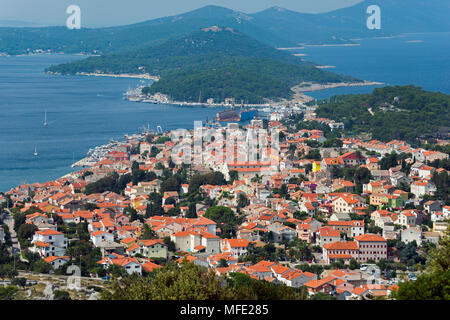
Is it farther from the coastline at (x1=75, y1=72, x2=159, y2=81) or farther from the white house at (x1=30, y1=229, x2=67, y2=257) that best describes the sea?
the white house at (x1=30, y1=229, x2=67, y2=257)

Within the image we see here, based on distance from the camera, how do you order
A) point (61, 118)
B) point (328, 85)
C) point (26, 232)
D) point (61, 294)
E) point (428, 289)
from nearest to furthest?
point (428, 289) → point (61, 294) → point (26, 232) → point (61, 118) → point (328, 85)

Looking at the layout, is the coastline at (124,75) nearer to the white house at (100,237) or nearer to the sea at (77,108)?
the sea at (77,108)

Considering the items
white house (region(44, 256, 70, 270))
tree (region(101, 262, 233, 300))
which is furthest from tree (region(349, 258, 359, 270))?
tree (region(101, 262, 233, 300))

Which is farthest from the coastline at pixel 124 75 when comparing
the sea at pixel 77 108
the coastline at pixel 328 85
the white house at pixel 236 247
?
the white house at pixel 236 247

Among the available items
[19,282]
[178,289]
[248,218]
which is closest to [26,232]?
[19,282]

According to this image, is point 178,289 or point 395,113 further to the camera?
point 395,113

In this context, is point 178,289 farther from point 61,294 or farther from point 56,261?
point 56,261
